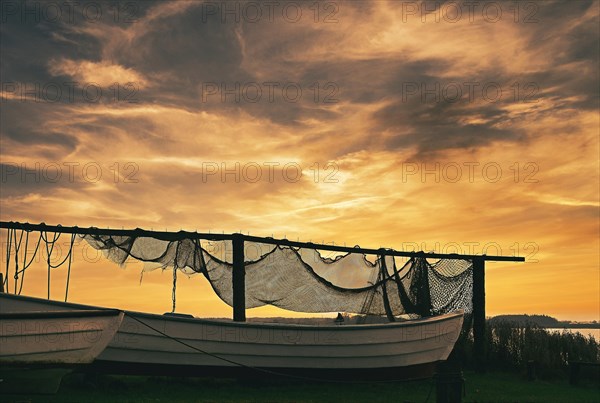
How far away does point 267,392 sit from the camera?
1711 centimetres

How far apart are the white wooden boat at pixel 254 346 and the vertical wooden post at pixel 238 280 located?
1.12 meters

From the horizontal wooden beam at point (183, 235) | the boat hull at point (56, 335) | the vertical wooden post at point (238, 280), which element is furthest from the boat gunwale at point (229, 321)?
the horizontal wooden beam at point (183, 235)

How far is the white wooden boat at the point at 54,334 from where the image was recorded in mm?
14117

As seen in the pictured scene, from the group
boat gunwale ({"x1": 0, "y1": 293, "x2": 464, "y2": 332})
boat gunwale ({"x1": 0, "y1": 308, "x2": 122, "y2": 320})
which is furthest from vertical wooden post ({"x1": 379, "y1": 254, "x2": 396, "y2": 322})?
boat gunwale ({"x1": 0, "y1": 308, "x2": 122, "y2": 320})

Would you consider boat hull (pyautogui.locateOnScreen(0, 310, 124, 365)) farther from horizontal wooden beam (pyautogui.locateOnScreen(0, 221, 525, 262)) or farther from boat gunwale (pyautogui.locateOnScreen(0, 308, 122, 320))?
horizontal wooden beam (pyautogui.locateOnScreen(0, 221, 525, 262))

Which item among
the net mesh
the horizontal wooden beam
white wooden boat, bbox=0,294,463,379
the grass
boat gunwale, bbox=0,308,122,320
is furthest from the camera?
the net mesh

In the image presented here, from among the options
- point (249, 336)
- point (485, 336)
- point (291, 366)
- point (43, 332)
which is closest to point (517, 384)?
point (485, 336)

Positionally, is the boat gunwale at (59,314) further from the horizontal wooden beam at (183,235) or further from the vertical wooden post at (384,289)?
the vertical wooden post at (384,289)

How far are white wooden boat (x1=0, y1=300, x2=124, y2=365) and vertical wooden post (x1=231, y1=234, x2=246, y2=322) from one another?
3733 mm

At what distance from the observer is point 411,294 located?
22031 millimetres

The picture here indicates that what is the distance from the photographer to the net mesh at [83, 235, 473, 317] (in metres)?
18.4

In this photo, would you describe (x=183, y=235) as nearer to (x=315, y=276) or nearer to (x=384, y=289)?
(x=315, y=276)

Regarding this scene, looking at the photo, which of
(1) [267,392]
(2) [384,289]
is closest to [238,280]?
(1) [267,392]

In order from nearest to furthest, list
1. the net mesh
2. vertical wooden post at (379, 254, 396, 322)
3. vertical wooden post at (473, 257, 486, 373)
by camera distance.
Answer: the net mesh
vertical wooden post at (379, 254, 396, 322)
vertical wooden post at (473, 257, 486, 373)
